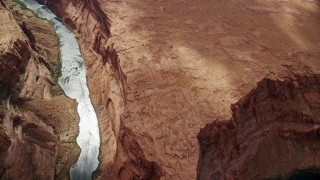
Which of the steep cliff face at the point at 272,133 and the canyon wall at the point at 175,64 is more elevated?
the canyon wall at the point at 175,64

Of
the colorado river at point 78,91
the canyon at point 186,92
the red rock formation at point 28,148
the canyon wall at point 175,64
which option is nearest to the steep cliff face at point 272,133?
the canyon at point 186,92

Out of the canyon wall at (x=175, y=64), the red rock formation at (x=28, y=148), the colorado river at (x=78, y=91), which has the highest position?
the canyon wall at (x=175, y=64)

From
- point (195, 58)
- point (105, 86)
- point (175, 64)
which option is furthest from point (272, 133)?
point (105, 86)

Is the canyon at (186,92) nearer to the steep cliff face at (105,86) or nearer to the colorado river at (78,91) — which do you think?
the steep cliff face at (105,86)

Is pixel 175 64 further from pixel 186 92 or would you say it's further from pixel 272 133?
pixel 272 133

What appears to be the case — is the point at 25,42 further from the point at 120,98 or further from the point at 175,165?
the point at 175,165

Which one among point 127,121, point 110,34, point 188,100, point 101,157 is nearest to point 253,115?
point 188,100
